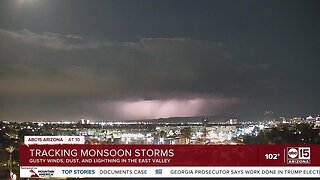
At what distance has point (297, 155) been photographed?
17.4 feet

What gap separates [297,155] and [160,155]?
5.09ft

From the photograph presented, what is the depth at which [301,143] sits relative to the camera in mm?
5348

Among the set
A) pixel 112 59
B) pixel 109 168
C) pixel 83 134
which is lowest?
pixel 109 168

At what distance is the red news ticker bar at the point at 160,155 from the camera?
17.4ft

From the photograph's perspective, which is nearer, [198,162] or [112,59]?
[198,162]

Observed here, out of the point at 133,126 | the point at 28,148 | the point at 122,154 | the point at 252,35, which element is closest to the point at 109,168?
the point at 122,154

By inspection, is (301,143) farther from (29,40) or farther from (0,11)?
(0,11)

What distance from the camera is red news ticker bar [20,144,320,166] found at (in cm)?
530

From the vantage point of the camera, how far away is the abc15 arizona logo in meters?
5.30

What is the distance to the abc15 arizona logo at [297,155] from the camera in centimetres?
530

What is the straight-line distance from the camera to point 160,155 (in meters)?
5.36

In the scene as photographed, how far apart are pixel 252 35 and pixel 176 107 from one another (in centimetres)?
126

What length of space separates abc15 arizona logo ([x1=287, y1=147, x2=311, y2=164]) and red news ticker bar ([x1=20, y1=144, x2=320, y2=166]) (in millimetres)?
11

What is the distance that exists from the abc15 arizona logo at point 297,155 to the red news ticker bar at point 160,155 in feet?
0.04
